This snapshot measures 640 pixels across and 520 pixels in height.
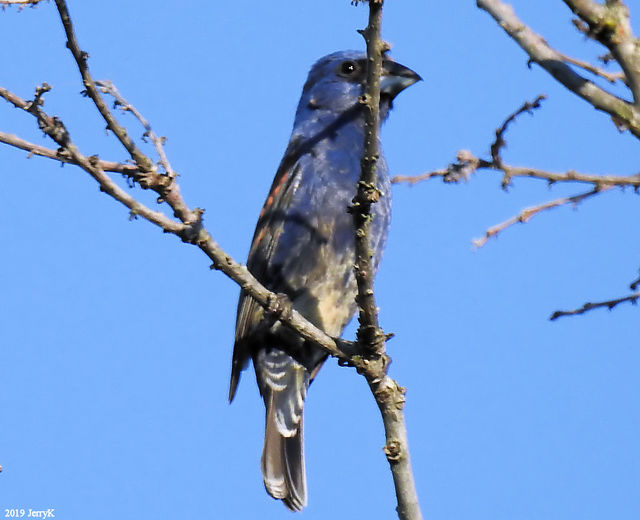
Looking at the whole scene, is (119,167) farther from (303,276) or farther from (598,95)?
(303,276)

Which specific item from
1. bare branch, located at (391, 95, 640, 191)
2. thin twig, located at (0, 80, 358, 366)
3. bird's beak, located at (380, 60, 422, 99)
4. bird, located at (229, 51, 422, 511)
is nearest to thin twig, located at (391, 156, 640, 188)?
bare branch, located at (391, 95, 640, 191)

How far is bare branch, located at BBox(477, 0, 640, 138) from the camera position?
70.6 inches

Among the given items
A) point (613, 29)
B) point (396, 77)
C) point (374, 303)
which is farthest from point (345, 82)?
point (613, 29)

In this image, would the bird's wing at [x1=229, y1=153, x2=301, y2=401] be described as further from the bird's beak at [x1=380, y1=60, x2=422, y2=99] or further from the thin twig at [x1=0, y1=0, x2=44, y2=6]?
the thin twig at [x1=0, y1=0, x2=44, y2=6]

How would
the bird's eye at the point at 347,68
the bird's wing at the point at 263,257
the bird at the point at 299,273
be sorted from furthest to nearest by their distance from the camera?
the bird's eye at the point at 347,68 < the bird's wing at the point at 263,257 < the bird at the point at 299,273

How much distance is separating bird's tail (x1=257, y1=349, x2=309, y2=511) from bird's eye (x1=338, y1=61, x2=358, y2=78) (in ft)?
5.40

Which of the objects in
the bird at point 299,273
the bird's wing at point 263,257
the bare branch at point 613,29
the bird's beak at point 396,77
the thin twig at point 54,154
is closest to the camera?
the bare branch at point 613,29

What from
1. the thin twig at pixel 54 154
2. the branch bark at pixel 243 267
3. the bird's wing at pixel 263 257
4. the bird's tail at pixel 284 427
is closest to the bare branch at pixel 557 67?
the branch bark at pixel 243 267

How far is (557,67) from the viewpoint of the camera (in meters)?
1.91

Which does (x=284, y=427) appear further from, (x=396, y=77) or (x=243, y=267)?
(x=396, y=77)

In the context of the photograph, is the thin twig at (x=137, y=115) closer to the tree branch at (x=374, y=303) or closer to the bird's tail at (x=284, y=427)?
the tree branch at (x=374, y=303)

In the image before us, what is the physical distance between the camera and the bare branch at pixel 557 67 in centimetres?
179

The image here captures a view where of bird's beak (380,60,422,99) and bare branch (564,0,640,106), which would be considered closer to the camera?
bare branch (564,0,640,106)

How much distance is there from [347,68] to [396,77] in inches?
13.2
